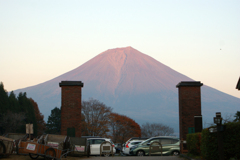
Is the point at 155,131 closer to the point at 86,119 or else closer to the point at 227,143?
the point at 86,119

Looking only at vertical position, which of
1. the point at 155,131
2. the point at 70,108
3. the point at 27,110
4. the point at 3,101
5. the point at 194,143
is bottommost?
the point at 155,131

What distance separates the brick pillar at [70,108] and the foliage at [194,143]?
23.3 ft

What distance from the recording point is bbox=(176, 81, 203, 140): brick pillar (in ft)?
66.4

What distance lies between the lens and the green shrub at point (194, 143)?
46.3 ft

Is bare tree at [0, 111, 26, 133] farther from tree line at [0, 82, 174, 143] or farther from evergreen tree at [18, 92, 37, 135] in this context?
evergreen tree at [18, 92, 37, 135]

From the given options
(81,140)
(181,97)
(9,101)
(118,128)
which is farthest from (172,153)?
(9,101)

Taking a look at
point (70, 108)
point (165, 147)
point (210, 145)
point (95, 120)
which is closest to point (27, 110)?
point (95, 120)

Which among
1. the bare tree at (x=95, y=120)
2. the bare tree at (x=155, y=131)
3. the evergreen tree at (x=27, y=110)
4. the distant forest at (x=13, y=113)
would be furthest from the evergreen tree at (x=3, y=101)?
the bare tree at (x=155, y=131)

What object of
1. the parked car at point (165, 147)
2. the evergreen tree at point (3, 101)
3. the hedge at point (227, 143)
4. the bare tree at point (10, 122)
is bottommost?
the parked car at point (165, 147)

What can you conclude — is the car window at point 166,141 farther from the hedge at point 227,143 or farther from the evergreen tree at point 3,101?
the evergreen tree at point 3,101

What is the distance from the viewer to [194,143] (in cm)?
1471

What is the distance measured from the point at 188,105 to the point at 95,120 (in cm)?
3396

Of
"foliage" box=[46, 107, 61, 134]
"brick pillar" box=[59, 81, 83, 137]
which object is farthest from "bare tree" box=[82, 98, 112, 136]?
"foliage" box=[46, 107, 61, 134]

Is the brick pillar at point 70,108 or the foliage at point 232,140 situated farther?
the brick pillar at point 70,108
